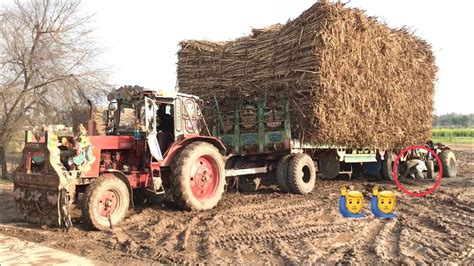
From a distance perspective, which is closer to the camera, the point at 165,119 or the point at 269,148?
the point at 165,119

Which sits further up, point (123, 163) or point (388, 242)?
point (123, 163)

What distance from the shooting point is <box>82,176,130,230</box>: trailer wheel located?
239 inches

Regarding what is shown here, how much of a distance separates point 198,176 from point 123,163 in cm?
135

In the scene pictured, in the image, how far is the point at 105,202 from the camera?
6348 mm

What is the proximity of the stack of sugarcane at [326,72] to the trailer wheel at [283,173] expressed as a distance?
607 mm

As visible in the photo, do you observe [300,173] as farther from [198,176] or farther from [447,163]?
[447,163]

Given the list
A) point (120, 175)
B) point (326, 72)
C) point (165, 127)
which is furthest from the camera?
point (326, 72)

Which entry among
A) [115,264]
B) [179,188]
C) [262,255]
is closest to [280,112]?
[179,188]

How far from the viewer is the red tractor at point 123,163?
616 cm

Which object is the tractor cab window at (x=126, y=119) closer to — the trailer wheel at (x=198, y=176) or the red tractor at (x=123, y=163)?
the red tractor at (x=123, y=163)

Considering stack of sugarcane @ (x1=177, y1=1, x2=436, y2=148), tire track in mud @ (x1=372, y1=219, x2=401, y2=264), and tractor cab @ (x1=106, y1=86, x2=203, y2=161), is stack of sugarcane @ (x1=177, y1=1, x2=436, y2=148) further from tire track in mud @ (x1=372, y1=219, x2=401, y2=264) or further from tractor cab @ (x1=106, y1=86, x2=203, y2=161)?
tire track in mud @ (x1=372, y1=219, x2=401, y2=264)

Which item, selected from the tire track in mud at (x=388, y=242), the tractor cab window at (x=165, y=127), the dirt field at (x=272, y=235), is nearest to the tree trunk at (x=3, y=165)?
the dirt field at (x=272, y=235)

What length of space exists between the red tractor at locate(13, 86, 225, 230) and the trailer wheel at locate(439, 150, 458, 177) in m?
9.85

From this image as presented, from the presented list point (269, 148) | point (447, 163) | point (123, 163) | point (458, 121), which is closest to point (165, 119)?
point (123, 163)
